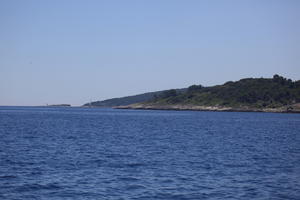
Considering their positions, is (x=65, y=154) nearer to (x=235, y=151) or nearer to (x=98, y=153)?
(x=98, y=153)

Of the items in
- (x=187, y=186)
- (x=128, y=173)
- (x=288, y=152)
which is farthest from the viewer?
(x=288, y=152)

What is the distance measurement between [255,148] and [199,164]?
17638 millimetres

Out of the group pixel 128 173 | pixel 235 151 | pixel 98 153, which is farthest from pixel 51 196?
pixel 235 151

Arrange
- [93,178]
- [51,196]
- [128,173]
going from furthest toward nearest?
[128,173], [93,178], [51,196]

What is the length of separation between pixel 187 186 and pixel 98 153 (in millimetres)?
17810

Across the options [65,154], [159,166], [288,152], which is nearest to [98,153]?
[65,154]

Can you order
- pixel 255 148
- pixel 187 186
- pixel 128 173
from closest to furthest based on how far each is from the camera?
1. pixel 187 186
2. pixel 128 173
3. pixel 255 148

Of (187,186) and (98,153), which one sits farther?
(98,153)

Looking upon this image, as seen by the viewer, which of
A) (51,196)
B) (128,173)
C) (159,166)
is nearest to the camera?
(51,196)

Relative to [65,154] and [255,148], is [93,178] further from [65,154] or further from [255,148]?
[255,148]

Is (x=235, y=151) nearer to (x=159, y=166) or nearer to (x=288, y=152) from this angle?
(x=288, y=152)

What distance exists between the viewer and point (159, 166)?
1371 inches

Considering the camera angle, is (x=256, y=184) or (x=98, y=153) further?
(x=98, y=153)

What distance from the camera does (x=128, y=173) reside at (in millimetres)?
31312
